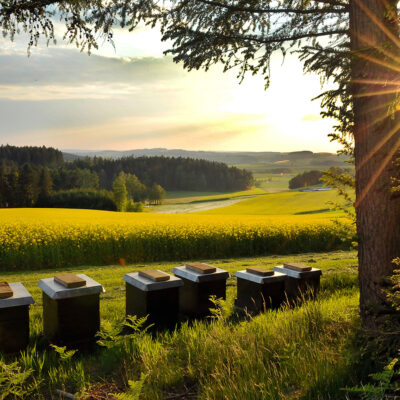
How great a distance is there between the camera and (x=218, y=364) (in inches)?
137

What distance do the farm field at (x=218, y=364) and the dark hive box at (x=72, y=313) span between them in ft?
0.58

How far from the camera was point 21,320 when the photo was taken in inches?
159

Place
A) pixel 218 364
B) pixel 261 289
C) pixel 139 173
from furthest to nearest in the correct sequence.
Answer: pixel 139 173 < pixel 261 289 < pixel 218 364

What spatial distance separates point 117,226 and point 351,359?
1355 centimetres

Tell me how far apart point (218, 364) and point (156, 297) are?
4.80ft

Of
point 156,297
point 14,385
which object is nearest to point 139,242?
point 156,297

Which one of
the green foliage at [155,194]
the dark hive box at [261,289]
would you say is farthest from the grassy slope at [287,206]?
the green foliage at [155,194]

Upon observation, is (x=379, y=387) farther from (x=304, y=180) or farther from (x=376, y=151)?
(x=304, y=180)

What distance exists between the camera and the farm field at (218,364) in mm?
3008

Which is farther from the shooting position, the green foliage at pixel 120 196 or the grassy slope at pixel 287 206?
the green foliage at pixel 120 196

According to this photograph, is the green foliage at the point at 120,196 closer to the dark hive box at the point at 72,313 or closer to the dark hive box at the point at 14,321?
the dark hive box at the point at 72,313

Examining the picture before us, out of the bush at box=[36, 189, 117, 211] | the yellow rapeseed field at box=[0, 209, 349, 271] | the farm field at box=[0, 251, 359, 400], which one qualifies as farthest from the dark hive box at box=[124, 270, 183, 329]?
the bush at box=[36, 189, 117, 211]

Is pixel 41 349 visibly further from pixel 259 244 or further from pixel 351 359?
pixel 259 244

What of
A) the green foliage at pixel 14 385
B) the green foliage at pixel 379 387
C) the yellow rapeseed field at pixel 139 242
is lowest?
the yellow rapeseed field at pixel 139 242
